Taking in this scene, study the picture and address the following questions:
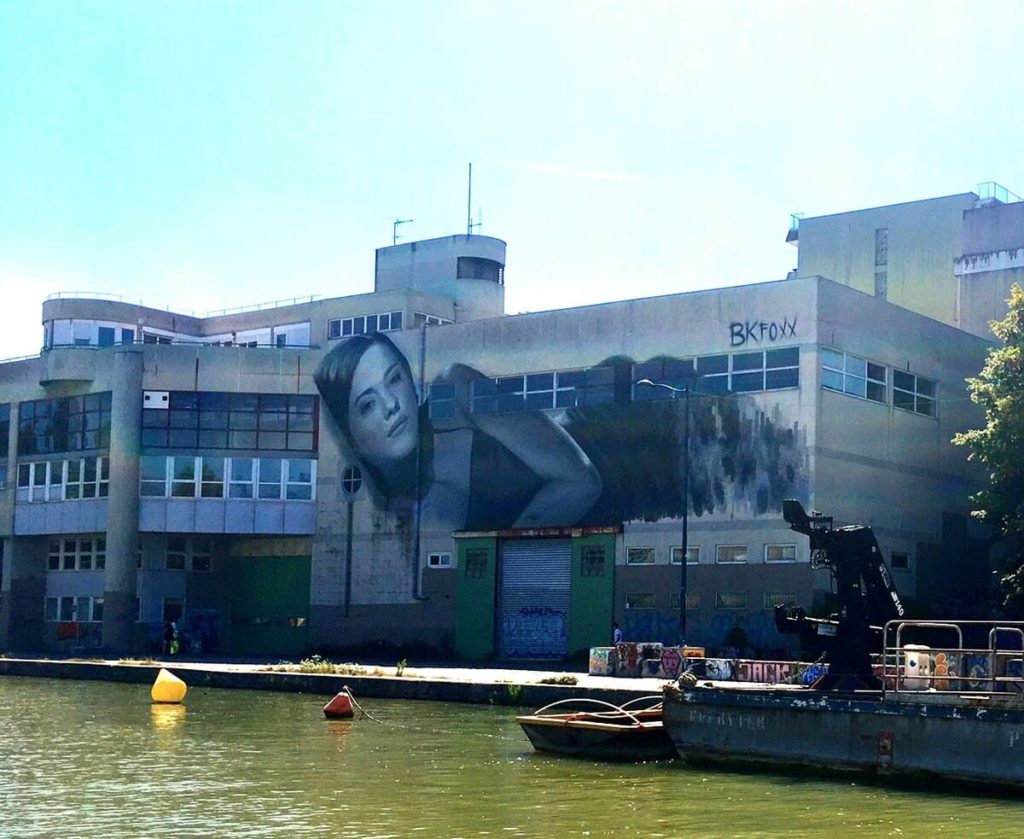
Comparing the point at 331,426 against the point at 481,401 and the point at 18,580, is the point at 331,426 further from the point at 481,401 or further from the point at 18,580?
the point at 18,580

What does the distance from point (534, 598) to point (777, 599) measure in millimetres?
10359

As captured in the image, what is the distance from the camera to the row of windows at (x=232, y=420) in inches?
2662

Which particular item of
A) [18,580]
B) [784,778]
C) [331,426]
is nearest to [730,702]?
[784,778]

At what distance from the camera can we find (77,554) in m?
70.6

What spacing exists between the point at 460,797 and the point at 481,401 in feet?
128

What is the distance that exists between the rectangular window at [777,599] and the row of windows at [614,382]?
726 cm

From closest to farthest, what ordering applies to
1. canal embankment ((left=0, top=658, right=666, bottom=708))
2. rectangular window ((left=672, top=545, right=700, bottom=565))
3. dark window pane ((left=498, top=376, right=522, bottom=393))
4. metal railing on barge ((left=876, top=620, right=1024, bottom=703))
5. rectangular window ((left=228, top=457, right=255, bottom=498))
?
metal railing on barge ((left=876, top=620, right=1024, bottom=703)) → canal embankment ((left=0, top=658, right=666, bottom=708)) → rectangular window ((left=672, top=545, right=700, bottom=565)) → dark window pane ((left=498, top=376, right=522, bottom=393)) → rectangular window ((left=228, top=457, right=255, bottom=498))

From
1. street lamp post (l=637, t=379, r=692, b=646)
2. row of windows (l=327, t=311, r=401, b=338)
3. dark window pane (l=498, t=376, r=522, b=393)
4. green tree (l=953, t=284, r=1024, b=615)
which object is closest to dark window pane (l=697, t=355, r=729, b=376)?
street lamp post (l=637, t=379, r=692, b=646)

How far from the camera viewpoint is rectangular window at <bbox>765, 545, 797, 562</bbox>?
53.4 m

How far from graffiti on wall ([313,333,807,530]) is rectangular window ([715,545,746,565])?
4.04ft

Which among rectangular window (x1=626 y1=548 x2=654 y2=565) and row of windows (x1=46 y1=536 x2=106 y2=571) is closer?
rectangular window (x1=626 y1=548 x2=654 y2=565)

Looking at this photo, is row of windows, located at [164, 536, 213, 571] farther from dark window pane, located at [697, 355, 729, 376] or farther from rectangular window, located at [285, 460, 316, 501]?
dark window pane, located at [697, 355, 729, 376]

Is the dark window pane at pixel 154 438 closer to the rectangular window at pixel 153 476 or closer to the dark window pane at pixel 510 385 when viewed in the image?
the rectangular window at pixel 153 476

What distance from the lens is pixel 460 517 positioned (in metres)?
62.2
